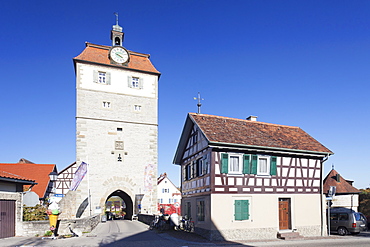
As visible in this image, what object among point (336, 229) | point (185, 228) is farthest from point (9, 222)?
point (336, 229)

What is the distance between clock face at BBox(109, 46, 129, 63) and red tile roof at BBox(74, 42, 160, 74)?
627 millimetres

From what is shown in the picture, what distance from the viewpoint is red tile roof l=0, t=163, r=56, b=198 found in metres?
36.9

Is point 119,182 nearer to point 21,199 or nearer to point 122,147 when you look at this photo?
point 122,147

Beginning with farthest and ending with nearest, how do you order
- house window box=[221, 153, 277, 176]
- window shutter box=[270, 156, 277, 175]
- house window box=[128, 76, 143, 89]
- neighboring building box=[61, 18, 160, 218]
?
house window box=[128, 76, 143, 89], neighboring building box=[61, 18, 160, 218], window shutter box=[270, 156, 277, 175], house window box=[221, 153, 277, 176]

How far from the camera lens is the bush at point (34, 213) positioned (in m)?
17.1

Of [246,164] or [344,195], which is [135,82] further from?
[344,195]

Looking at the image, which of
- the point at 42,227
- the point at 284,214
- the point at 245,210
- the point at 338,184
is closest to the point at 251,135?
the point at 245,210

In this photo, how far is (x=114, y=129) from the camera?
31453 millimetres

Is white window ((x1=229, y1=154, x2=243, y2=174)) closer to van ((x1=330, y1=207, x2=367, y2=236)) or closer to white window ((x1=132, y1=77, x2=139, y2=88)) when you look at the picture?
van ((x1=330, y1=207, x2=367, y2=236))

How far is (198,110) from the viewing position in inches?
829

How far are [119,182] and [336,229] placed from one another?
19.3 meters

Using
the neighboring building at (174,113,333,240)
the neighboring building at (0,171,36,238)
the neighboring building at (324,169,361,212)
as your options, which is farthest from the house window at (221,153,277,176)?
the neighboring building at (324,169,361,212)

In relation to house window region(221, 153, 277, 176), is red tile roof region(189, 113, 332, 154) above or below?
above

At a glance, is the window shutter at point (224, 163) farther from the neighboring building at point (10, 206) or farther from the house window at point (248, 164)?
the neighboring building at point (10, 206)
